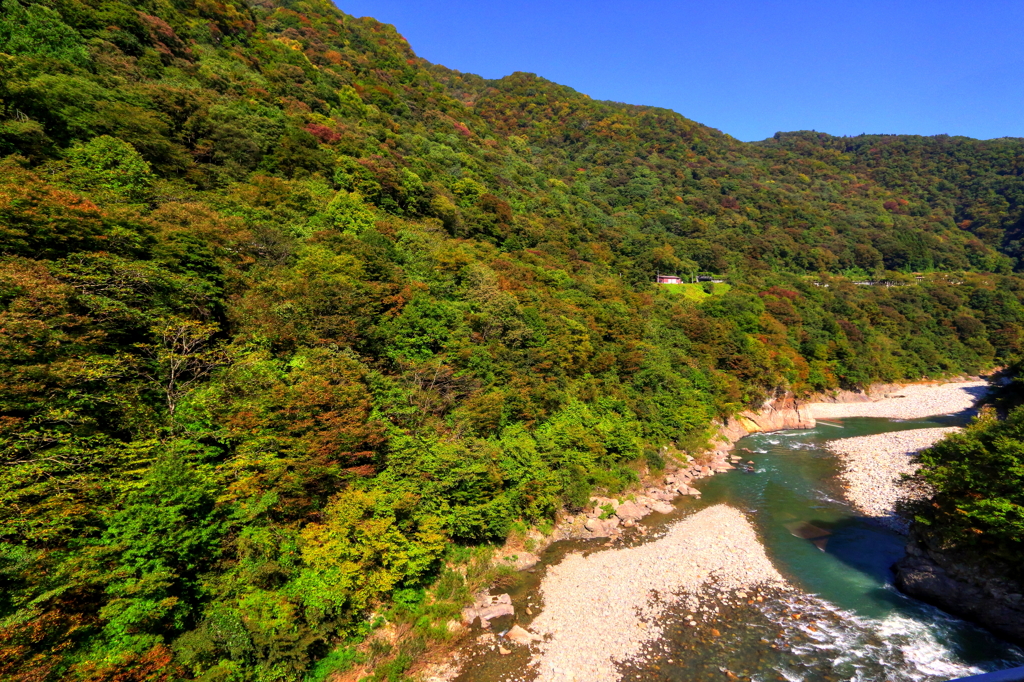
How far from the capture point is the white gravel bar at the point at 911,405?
44513 millimetres

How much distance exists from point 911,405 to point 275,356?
6502 cm

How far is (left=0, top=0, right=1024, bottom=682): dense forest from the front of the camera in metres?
9.59

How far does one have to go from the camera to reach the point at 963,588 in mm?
14164

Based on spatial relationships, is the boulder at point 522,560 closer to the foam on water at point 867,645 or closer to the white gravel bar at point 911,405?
the foam on water at point 867,645

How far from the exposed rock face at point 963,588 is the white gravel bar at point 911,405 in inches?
1255

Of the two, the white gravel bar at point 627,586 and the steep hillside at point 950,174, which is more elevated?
the steep hillside at point 950,174

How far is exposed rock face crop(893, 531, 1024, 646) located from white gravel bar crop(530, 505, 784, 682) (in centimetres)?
478

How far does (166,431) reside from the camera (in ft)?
38.7

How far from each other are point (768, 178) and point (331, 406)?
13063cm

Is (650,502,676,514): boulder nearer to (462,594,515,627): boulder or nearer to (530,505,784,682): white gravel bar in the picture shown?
(530,505,784,682): white gravel bar

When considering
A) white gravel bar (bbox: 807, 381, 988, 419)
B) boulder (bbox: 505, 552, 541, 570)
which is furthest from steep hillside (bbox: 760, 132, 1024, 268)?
boulder (bbox: 505, 552, 541, 570)

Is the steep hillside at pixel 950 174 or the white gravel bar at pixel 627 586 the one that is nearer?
the white gravel bar at pixel 627 586

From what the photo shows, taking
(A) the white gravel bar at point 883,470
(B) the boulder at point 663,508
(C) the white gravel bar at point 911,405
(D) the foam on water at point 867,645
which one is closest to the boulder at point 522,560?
(B) the boulder at point 663,508

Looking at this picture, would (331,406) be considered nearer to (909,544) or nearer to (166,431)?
(166,431)
